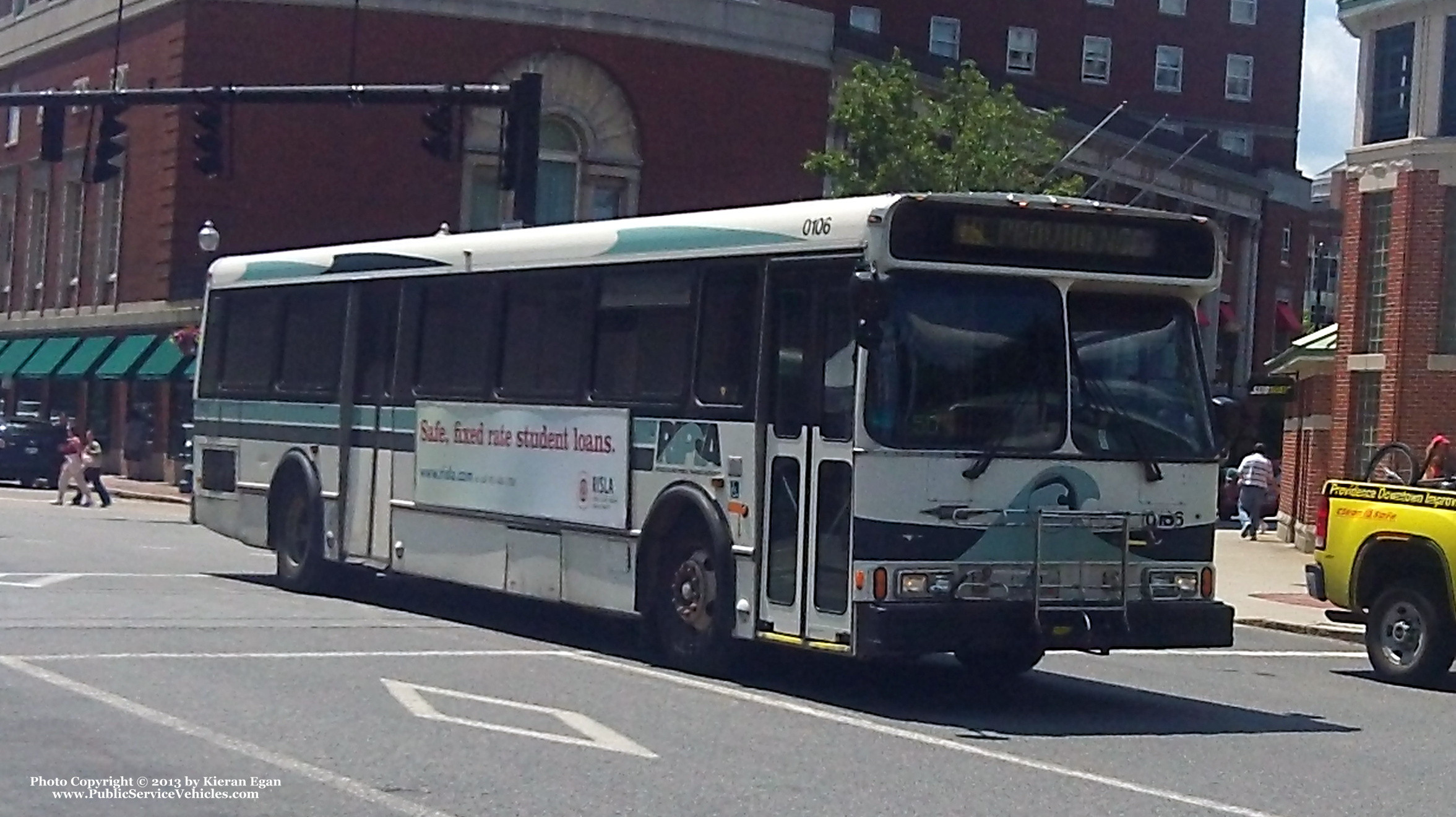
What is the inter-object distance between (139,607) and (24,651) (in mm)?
3362

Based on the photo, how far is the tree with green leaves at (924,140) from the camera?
41.2 metres

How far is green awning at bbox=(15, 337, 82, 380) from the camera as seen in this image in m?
53.6

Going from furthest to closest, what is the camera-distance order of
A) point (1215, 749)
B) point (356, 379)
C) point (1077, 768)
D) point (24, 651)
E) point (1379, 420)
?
point (1379, 420), point (356, 379), point (24, 651), point (1215, 749), point (1077, 768)

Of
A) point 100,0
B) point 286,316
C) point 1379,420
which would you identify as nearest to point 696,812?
point 286,316

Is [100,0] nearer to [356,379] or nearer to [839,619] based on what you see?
[356,379]

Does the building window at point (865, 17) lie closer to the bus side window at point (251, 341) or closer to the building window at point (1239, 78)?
the building window at point (1239, 78)

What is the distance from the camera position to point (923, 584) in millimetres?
13445

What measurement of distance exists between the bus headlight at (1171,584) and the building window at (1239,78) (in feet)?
237

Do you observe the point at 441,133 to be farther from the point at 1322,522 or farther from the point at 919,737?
the point at 919,737

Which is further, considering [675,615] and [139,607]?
[139,607]

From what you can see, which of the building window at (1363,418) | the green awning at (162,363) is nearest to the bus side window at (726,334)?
the building window at (1363,418)

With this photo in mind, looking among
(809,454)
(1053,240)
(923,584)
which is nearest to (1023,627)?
(923,584)

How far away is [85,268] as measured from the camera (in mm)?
55125

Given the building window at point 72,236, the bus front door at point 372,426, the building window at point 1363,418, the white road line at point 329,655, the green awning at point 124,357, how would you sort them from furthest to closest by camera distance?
1. the building window at point 72,236
2. the green awning at point 124,357
3. the building window at point 1363,418
4. the bus front door at point 372,426
5. the white road line at point 329,655
